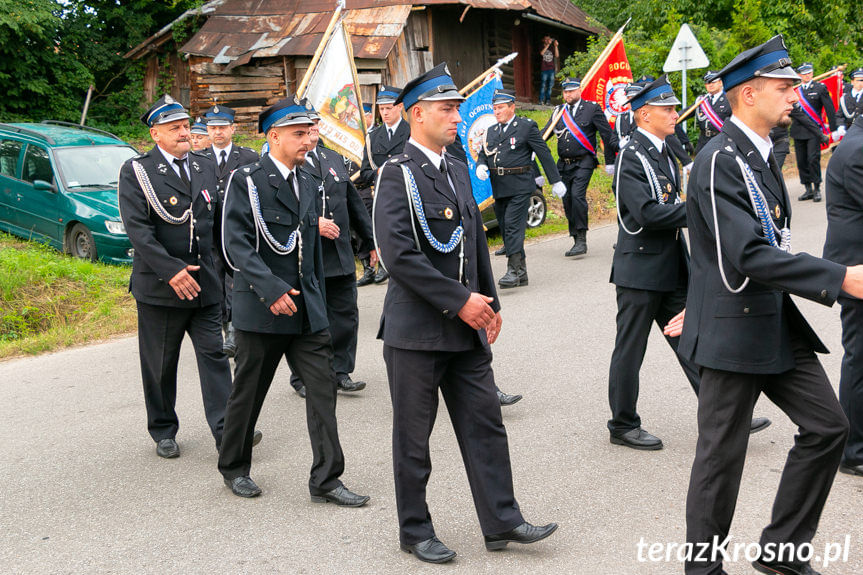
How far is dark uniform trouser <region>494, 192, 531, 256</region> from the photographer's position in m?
9.98

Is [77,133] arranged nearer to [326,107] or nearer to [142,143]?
[326,107]

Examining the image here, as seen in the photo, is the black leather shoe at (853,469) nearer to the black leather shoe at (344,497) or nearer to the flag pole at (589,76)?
the black leather shoe at (344,497)

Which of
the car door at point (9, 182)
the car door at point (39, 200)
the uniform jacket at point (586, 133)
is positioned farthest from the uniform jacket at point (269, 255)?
the car door at point (9, 182)

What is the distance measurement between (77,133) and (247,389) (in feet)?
31.6

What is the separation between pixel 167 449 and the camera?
5.59 meters

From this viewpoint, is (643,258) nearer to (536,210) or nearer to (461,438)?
(461,438)

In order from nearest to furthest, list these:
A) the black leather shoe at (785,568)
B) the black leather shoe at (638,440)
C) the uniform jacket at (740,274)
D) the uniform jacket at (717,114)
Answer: the uniform jacket at (740,274)
the black leather shoe at (785,568)
the black leather shoe at (638,440)
the uniform jacket at (717,114)

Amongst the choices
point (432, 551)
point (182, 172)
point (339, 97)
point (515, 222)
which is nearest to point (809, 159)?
point (515, 222)

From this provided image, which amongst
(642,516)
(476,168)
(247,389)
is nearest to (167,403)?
(247,389)

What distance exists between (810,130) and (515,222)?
7532 mm

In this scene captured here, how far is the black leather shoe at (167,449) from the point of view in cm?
557

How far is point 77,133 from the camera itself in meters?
13.0

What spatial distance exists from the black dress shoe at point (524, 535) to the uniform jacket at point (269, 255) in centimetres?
147

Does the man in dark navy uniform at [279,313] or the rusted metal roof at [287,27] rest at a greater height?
the rusted metal roof at [287,27]
